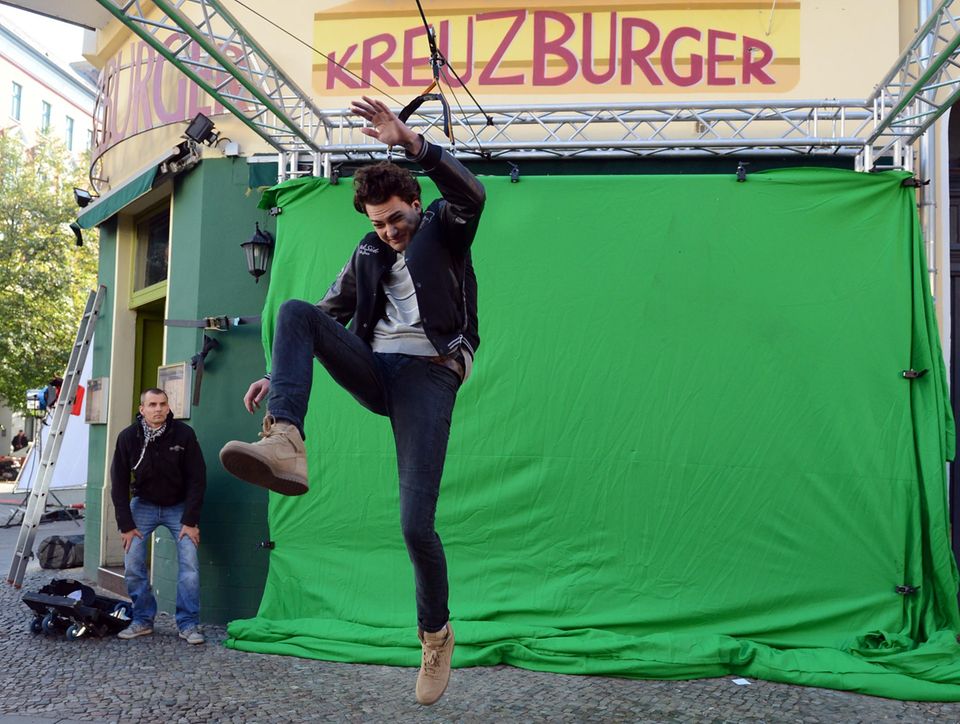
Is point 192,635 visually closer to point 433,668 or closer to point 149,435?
point 149,435

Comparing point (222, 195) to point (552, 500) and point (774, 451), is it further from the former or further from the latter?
point (774, 451)

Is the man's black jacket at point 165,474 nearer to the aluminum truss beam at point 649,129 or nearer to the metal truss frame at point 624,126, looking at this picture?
the metal truss frame at point 624,126

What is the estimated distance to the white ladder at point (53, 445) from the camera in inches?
313

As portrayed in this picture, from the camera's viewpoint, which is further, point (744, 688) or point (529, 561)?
point (529, 561)

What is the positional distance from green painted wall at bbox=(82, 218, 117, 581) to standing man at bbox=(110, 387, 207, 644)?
208cm

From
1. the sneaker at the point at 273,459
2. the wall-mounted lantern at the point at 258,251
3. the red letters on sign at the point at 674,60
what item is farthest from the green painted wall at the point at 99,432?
the sneaker at the point at 273,459

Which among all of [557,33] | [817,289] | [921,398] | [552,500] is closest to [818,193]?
[817,289]

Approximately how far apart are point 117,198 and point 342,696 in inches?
185

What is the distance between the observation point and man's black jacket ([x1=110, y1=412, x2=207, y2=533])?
6.27m

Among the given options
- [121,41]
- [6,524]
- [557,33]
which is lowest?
[6,524]

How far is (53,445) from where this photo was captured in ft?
27.2

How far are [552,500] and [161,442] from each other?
2717mm

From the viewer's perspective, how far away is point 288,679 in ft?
16.9

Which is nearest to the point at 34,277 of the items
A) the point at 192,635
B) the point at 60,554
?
the point at 60,554
